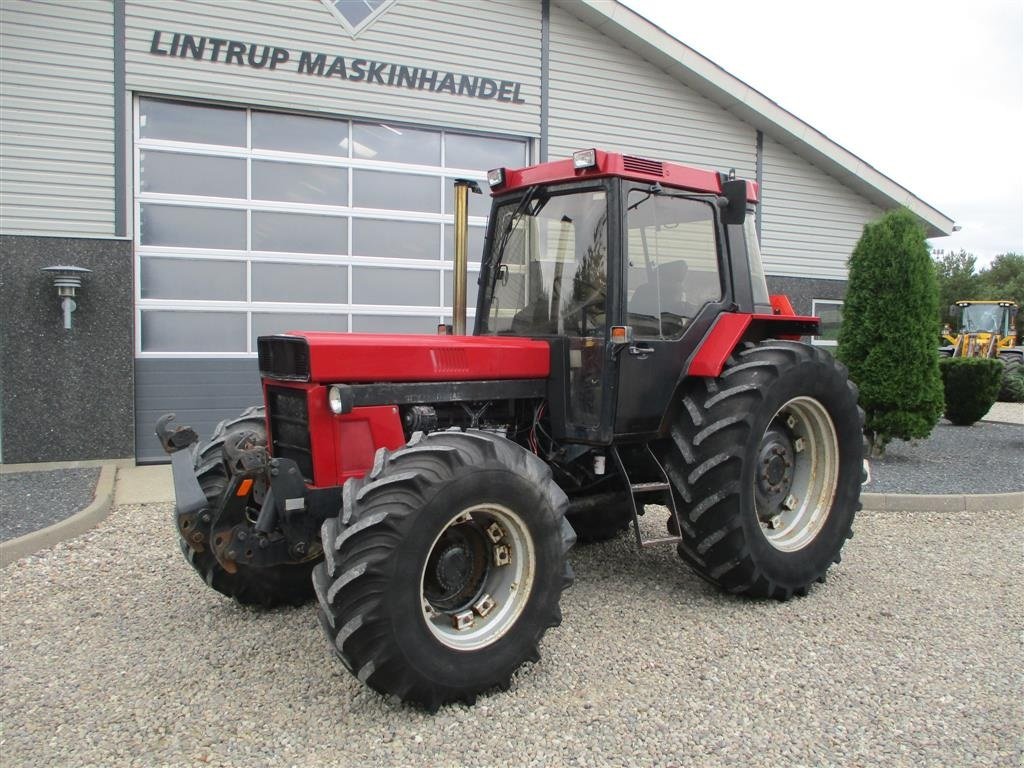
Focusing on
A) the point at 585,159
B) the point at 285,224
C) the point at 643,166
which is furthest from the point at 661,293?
the point at 285,224

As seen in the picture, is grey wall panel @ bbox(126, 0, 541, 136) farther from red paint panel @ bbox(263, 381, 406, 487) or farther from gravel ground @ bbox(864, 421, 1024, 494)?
red paint panel @ bbox(263, 381, 406, 487)

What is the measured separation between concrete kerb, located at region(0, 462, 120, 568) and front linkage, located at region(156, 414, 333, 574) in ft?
7.63

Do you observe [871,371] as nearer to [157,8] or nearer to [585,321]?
[585,321]

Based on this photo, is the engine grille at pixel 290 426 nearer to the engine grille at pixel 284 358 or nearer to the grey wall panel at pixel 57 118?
the engine grille at pixel 284 358

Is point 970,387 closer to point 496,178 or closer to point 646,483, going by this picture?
point 646,483

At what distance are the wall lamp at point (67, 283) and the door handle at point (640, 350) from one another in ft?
A: 20.5

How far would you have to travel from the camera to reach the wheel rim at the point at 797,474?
4660 mm

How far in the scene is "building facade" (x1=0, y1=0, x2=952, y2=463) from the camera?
8.10 metres

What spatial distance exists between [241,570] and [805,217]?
33.8ft

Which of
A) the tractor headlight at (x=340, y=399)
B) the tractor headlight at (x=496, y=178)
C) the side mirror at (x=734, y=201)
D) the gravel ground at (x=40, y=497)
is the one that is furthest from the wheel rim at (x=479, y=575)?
the gravel ground at (x=40, y=497)

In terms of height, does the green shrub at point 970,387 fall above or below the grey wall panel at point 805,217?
below

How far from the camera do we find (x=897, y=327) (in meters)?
8.73

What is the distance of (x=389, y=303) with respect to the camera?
9484mm

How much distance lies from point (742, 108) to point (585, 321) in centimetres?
804
